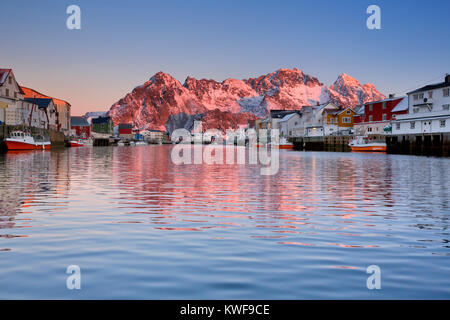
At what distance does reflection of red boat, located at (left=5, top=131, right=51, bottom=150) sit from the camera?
85875 mm

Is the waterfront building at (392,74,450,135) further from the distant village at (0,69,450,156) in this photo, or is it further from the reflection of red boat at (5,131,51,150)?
the reflection of red boat at (5,131,51,150)

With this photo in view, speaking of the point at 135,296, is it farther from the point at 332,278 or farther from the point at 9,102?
Result: the point at 9,102

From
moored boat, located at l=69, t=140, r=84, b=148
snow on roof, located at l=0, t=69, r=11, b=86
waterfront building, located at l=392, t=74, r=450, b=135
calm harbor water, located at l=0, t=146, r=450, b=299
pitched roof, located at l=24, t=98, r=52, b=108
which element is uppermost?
snow on roof, located at l=0, t=69, r=11, b=86

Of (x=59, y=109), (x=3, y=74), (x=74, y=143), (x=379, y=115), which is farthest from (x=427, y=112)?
(x=59, y=109)

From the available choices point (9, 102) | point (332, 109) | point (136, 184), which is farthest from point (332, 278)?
point (332, 109)

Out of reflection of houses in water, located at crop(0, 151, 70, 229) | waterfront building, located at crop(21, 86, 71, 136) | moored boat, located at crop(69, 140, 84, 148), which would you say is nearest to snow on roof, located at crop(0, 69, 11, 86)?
waterfront building, located at crop(21, 86, 71, 136)

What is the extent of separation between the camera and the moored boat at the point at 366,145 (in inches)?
3883

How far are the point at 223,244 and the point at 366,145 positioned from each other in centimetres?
9391

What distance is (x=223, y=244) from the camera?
38.2 feet

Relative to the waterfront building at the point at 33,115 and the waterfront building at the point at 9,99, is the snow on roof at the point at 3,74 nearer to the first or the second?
the waterfront building at the point at 9,99

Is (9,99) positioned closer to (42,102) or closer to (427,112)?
(42,102)

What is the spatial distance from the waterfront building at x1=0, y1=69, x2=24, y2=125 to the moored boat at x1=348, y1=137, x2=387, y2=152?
70.8m

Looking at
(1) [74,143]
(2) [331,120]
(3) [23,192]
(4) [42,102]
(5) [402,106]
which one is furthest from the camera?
(1) [74,143]

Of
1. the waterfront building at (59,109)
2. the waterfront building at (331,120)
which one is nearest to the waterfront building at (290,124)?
the waterfront building at (331,120)
